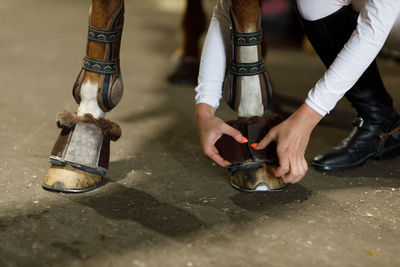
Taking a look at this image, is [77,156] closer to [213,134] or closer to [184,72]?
[213,134]

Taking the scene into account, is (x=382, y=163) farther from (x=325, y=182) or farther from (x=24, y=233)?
(x=24, y=233)

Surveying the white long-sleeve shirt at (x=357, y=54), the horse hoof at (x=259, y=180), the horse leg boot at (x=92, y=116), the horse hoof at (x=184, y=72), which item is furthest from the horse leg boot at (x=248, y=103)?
the horse hoof at (x=184, y=72)

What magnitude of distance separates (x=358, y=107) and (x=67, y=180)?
72cm

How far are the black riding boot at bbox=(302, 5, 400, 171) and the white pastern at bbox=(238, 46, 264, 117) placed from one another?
0.75 feet

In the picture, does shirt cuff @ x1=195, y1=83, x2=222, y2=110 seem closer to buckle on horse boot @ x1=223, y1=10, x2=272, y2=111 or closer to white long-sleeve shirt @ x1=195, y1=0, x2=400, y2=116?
buckle on horse boot @ x1=223, y1=10, x2=272, y2=111

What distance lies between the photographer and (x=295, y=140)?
38.8 inches

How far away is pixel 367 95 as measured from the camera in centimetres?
127

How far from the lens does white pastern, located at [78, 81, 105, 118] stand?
3.54 feet

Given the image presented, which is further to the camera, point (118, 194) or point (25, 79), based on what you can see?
point (25, 79)

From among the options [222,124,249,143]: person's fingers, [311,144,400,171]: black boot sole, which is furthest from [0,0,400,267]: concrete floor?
[222,124,249,143]: person's fingers

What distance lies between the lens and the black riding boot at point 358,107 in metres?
1.21

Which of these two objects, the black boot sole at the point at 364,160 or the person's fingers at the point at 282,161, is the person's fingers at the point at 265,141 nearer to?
the person's fingers at the point at 282,161

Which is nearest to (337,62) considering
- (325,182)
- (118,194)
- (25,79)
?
(325,182)

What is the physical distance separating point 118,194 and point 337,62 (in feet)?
1.67
